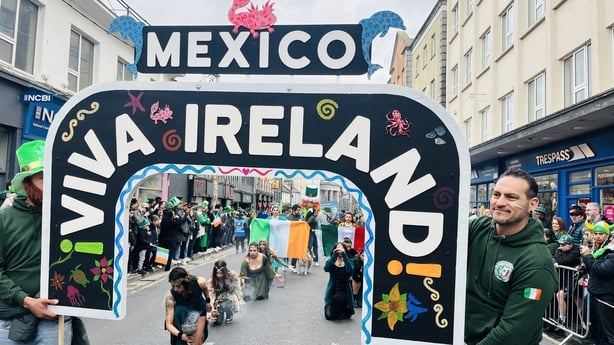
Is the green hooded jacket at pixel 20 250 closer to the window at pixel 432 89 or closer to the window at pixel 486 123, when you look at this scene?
the window at pixel 486 123

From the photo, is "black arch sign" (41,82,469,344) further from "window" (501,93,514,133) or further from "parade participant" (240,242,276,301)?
A: "window" (501,93,514,133)

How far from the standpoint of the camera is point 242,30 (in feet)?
9.02

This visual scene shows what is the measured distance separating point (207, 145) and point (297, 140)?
0.55 metres

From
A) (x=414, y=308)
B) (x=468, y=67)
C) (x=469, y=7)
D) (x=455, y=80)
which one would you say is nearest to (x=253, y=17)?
(x=414, y=308)

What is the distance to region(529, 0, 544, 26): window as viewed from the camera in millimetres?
14195

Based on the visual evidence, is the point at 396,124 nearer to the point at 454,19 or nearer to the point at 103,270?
the point at 103,270

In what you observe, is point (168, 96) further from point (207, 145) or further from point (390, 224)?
point (390, 224)

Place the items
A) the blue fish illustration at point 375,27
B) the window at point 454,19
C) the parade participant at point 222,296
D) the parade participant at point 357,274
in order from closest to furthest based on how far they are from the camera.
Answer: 1. the blue fish illustration at point 375,27
2. the parade participant at point 222,296
3. the parade participant at point 357,274
4. the window at point 454,19

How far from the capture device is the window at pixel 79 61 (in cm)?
1312

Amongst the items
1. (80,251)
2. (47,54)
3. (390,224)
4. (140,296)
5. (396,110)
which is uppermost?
(47,54)

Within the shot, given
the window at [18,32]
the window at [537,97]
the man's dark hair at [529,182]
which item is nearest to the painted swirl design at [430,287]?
the man's dark hair at [529,182]

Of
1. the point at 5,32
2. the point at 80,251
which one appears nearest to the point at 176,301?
the point at 80,251

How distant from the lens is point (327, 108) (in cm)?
262

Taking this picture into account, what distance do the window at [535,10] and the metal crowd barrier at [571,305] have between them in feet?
33.8
